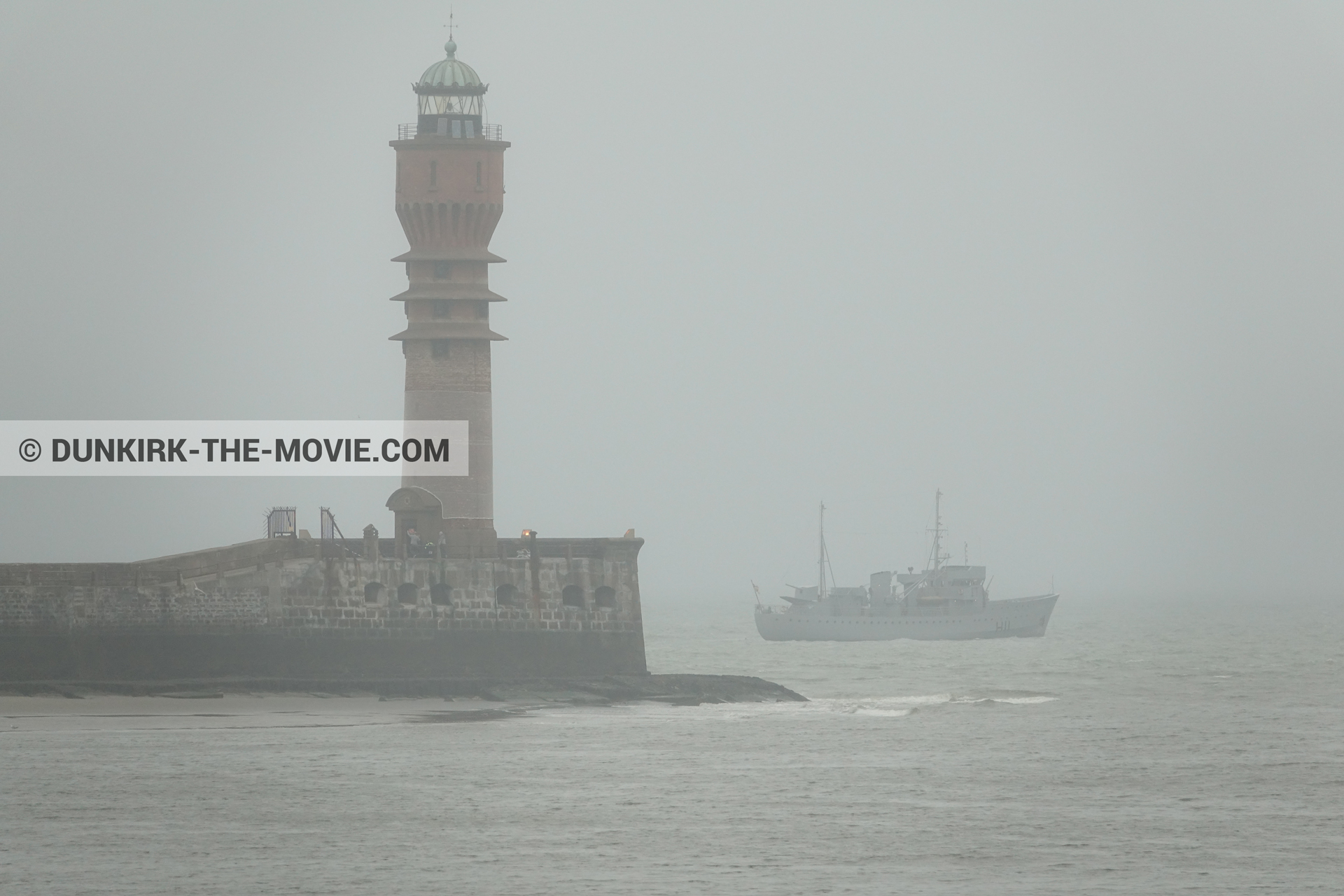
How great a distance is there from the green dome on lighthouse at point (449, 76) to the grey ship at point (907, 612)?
53.0 metres

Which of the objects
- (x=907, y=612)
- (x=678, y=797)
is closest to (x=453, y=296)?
(x=678, y=797)

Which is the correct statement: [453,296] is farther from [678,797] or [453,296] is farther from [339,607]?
[678,797]

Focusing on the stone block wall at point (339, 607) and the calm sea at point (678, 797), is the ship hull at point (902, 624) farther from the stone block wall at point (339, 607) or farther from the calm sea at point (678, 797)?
the stone block wall at point (339, 607)

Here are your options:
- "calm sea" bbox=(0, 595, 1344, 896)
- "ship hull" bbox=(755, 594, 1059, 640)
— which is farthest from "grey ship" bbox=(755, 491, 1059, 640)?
"calm sea" bbox=(0, 595, 1344, 896)

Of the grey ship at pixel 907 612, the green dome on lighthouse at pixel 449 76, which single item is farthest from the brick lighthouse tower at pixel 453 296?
the grey ship at pixel 907 612

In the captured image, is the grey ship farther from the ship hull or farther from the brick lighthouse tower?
the brick lighthouse tower

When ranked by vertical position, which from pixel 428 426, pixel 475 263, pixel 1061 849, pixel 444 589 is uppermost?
pixel 475 263

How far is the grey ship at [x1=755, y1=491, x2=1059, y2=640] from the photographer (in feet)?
350

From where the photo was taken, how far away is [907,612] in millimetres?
106625

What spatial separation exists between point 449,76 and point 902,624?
2175 inches

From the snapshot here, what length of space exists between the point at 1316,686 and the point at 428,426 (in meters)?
33.2

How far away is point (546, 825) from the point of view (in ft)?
117

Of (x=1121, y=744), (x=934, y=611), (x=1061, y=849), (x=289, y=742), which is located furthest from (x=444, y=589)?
(x=934, y=611)

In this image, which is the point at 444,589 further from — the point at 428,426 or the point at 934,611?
the point at 934,611
